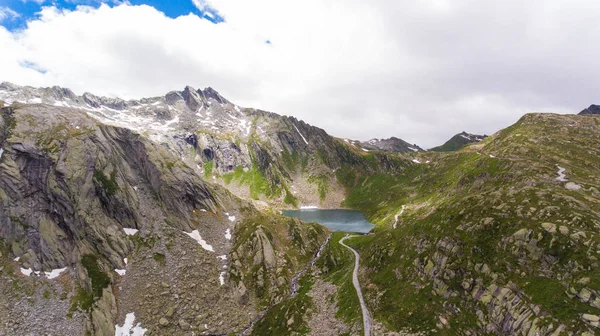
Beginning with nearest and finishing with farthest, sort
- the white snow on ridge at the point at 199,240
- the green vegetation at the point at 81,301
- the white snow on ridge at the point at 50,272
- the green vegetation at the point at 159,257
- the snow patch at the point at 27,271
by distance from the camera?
the green vegetation at the point at 81,301 < the snow patch at the point at 27,271 < the white snow on ridge at the point at 50,272 < the green vegetation at the point at 159,257 < the white snow on ridge at the point at 199,240

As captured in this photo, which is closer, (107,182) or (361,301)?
(361,301)

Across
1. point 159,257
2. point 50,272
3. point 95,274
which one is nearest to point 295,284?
point 159,257

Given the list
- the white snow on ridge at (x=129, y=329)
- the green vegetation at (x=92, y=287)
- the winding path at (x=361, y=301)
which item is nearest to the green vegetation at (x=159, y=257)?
the green vegetation at (x=92, y=287)

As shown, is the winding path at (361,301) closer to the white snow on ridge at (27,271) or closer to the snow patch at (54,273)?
the snow patch at (54,273)

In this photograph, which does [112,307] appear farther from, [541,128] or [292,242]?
[541,128]

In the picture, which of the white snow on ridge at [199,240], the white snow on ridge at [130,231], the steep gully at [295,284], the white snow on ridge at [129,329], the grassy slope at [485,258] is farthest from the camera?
the white snow on ridge at [199,240]

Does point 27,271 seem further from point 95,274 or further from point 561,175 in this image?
point 561,175

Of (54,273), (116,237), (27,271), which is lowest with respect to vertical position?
(54,273)
